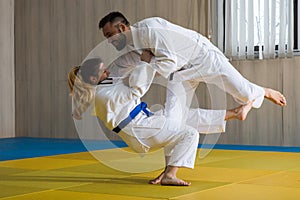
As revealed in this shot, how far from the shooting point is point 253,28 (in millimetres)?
8883

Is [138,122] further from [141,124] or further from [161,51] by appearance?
[161,51]

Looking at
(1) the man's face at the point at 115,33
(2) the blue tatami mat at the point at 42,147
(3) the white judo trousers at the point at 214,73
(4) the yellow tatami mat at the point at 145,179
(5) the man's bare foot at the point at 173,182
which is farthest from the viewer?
(2) the blue tatami mat at the point at 42,147

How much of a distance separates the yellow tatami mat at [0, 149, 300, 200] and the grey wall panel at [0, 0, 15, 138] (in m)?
4.56

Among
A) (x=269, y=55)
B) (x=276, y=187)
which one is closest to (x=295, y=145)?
(x=269, y=55)

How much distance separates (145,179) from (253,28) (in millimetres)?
4528

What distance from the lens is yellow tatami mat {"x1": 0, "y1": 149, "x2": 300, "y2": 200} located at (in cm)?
418

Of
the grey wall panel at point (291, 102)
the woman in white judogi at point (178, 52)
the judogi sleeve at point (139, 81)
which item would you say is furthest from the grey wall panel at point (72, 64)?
the judogi sleeve at point (139, 81)

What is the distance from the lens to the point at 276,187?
4.46 m

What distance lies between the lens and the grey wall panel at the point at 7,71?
37.7 ft

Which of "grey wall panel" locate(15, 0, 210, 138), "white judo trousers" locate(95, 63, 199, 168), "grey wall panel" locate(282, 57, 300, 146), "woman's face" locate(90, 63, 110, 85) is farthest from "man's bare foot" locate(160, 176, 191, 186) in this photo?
"grey wall panel" locate(15, 0, 210, 138)

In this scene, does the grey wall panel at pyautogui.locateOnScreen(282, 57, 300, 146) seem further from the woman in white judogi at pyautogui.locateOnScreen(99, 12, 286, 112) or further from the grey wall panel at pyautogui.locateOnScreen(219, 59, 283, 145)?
the woman in white judogi at pyautogui.locateOnScreen(99, 12, 286, 112)

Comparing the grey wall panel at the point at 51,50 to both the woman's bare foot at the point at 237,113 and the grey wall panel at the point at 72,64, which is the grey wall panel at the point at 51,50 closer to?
the grey wall panel at the point at 72,64

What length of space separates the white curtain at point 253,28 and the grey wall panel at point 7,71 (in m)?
4.59

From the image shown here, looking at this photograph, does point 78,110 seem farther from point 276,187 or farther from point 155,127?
point 276,187
